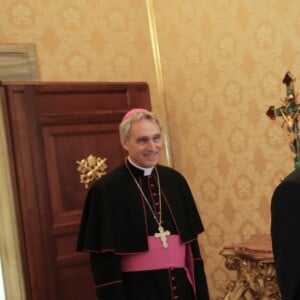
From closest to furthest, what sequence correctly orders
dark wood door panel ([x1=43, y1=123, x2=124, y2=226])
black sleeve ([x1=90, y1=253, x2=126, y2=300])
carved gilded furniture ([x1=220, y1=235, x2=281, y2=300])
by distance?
black sleeve ([x1=90, y1=253, x2=126, y2=300]) → carved gilded furniture ([x1=220, y1=235, x2=281, y2=300]) → dark wood door panel ([x1=43, y1=123, x2=124, y2=226])

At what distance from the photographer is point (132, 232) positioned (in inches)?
91.8

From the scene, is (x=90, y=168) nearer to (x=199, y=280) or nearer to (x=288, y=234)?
(x=199, y=280)

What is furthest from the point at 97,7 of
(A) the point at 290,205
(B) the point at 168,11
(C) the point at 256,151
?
(A) the point at 290,205

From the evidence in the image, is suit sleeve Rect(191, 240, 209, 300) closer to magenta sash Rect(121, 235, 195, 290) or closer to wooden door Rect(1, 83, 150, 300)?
magenta sash Rect(121, 235, 195, 290)

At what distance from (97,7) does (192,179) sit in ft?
4.79

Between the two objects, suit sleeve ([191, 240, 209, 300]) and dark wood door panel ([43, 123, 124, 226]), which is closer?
suit sleeve ([191, 240, 209, 300])

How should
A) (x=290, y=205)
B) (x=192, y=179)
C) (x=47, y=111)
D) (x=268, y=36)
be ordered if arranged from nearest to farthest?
(x=290, y=205) → (x=268, y=36) → (x=47, y=111) → (x=192, y=179)

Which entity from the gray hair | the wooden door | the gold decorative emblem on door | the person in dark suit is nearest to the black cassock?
the gray hair

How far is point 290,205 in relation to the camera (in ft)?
3.35

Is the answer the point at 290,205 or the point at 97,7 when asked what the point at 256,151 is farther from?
the point at 290,205

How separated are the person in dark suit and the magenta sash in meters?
1.30

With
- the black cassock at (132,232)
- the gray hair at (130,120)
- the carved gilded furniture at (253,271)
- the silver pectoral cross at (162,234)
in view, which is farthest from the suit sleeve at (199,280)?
the gray hair at (130,120)

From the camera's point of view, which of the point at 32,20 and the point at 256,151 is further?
the point at 32,20

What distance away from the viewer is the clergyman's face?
236cm
